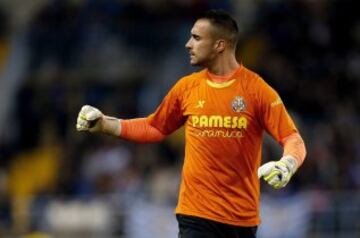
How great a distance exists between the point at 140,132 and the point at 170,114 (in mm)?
289

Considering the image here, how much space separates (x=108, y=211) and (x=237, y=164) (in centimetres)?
776

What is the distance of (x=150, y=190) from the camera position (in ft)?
54.2

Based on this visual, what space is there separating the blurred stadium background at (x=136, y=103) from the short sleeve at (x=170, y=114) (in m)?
6.72

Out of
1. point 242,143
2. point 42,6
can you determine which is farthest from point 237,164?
point 42,6

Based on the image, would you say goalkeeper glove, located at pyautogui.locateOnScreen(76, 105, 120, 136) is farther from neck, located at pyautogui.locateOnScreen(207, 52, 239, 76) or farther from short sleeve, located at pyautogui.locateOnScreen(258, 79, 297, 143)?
short sleeve, located at pyautogui.locateOnScreen(258, 79, 297, 143)

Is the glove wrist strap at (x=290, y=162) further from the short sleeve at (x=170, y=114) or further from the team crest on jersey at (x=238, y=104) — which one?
the short sleeve at (x=170, y=114)

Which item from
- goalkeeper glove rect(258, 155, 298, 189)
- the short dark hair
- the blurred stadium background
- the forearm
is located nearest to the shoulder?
the short dark hair

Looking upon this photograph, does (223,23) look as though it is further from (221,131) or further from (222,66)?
(221,131)

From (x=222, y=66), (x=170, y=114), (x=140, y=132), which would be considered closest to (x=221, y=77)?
(x=222, y=66)

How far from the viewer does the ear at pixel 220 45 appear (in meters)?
8.77

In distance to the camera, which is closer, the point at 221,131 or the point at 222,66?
the point at 221,131

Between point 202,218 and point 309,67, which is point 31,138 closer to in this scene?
point 309,67

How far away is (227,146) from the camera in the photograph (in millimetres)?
8633

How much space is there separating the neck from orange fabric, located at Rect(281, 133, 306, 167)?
68 centimetres
